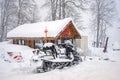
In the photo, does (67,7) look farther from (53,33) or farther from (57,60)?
(57,60)

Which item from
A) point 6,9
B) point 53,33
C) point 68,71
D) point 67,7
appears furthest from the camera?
point 6,9

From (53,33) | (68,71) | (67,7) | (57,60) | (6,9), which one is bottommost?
(68,71)

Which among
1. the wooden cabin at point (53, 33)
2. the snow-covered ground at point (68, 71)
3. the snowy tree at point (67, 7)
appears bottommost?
the snow-covered ground at point (68, 71)

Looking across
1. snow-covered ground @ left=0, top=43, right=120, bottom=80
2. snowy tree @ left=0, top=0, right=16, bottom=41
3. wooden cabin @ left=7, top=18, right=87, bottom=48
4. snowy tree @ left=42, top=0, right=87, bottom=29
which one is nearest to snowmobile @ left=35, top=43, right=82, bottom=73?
snow-covered ground @ left=0, top=43, right=120, bottom=80

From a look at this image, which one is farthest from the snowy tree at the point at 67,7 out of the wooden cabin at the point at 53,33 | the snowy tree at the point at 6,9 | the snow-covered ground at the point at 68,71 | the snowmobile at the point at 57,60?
the snowmobile at the point at 57,60

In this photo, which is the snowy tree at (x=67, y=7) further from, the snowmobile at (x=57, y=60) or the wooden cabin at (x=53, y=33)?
the snowmobile at (x=57, y=60)

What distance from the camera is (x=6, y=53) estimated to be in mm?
11695

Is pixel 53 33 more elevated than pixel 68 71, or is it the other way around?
pixel 53 33

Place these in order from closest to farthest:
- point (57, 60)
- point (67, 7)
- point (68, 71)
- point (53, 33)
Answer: point (68, 71) < point (57, 60) < point (53, 33) < point (67, 7)

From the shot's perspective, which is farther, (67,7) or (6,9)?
(6,9)

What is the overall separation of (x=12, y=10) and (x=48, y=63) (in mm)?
18699

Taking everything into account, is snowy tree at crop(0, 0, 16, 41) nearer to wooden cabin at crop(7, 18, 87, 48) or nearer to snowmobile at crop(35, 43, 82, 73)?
wooden cabin at crop(7, 18, 87, 48)

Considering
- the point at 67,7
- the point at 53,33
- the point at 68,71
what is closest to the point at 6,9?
the point at 67,7

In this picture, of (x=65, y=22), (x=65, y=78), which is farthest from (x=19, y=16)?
(x=65, y=78)
